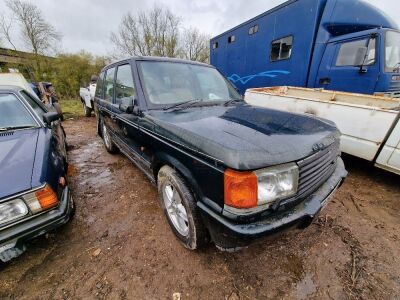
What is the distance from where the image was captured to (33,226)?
174 centimetres

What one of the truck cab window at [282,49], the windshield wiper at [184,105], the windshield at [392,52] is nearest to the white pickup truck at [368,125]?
the windshield at [392,52]

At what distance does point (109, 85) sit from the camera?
3.60 m

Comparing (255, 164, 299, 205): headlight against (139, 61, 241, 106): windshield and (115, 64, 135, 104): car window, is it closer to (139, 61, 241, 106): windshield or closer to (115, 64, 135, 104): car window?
(139, 61, 241, 106): windshield

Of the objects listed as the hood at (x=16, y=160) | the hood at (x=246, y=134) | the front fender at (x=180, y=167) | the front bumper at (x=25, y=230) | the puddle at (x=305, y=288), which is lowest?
the puddle at (x=305, y=288)

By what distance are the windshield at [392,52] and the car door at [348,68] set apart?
261 mm

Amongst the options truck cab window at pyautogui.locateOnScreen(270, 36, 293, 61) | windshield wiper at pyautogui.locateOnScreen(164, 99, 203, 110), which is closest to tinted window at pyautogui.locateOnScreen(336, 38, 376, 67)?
truck cab window at pyautogui.locateOnScreen(270, 36, 293, 61)

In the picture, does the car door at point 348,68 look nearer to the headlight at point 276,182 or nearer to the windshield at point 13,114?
the headlight at point 276,182

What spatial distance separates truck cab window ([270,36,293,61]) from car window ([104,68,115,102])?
17.1 ft

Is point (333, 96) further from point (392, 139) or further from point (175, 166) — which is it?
point (175, 166)

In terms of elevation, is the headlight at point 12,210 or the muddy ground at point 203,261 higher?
the headlight at point 12,210

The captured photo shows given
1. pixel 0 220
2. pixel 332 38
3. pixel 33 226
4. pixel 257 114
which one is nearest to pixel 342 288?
pixel 257 114

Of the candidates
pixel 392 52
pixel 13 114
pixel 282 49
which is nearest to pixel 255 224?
pixel 13 114

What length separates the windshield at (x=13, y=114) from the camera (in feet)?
8.62

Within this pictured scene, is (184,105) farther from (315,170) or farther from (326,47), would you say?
(326,47)
